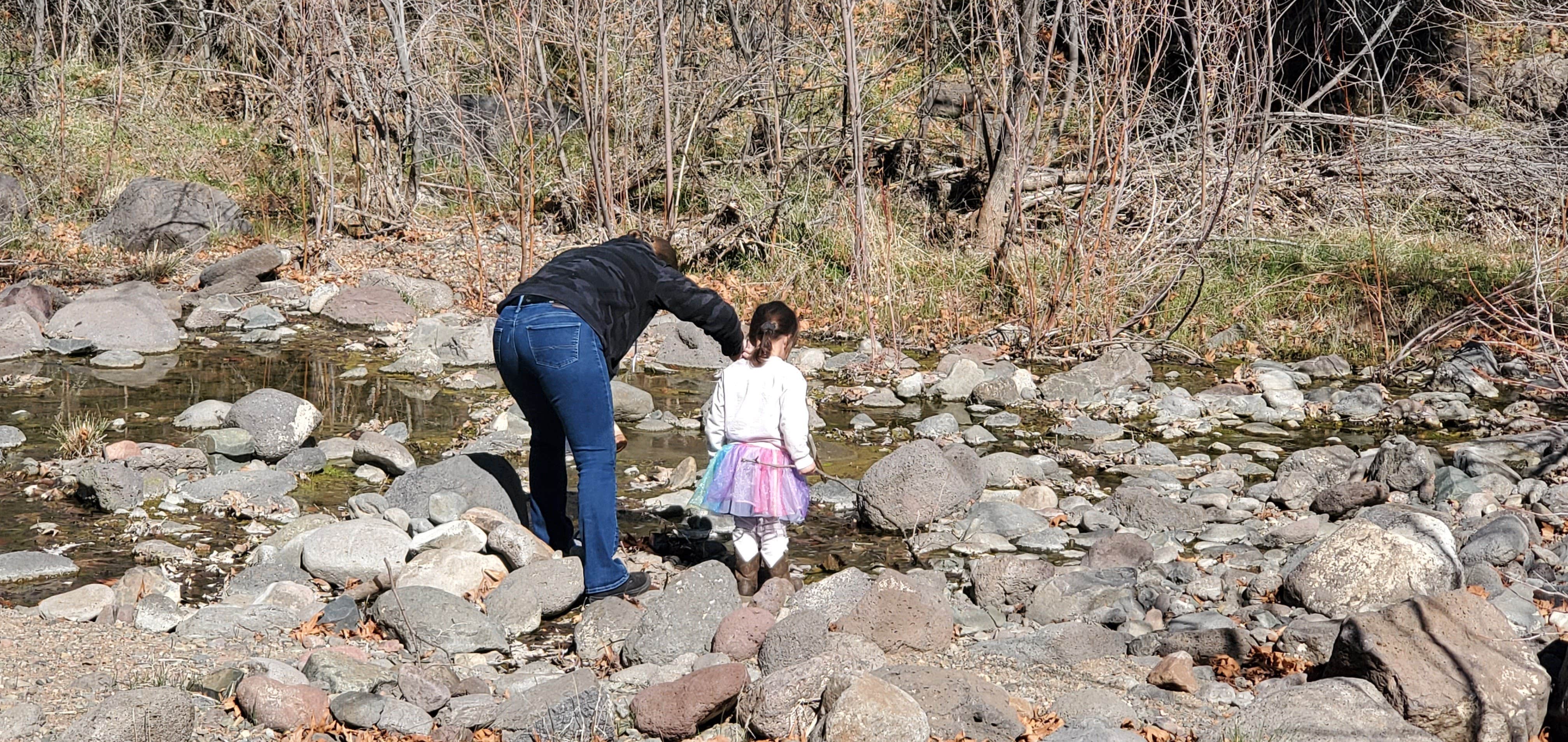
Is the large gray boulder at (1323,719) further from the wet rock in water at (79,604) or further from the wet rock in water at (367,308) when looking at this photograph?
the wet rock in water at (367,308)

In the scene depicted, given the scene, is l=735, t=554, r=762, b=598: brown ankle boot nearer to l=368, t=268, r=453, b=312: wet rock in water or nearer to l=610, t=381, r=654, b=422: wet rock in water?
l=610, t=381, r=654, b=422: wet rock in water

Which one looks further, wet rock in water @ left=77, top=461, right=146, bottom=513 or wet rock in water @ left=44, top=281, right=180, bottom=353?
wet rock in water @ left=44, top=281, right=180, bottom=353

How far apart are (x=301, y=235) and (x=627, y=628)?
1033 cm

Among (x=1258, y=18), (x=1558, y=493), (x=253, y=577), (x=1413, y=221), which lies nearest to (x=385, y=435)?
(x=253, y=577)

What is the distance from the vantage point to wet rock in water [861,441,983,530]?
5961 mm

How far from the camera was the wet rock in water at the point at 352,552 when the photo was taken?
5.11 m

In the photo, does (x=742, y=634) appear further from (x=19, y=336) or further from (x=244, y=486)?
(x=19, y=336)

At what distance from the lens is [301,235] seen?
44.5 feet

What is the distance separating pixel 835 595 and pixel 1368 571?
188 centimetres

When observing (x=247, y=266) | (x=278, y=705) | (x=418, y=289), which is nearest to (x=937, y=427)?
(x=278, y=705)

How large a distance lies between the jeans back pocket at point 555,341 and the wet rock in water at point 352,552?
3.64 feet

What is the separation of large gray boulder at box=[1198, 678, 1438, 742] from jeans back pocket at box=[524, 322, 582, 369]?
94.8 inches

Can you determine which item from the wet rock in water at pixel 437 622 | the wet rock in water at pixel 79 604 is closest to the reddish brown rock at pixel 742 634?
the wet rock in water at pixel 437 622

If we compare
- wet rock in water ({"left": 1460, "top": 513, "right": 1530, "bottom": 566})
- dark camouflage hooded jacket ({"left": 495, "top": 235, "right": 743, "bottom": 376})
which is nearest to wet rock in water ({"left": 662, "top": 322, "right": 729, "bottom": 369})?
dark camouflage hooded jacket ({"left": 495, "top": 235, "right": 743, "bottom": 376})
